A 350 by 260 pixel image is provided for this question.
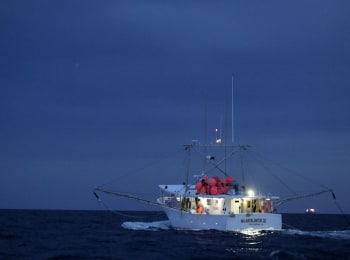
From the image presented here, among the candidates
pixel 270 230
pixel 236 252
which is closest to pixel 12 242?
pixel 236 252

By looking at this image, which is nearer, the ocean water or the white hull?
the ocean water

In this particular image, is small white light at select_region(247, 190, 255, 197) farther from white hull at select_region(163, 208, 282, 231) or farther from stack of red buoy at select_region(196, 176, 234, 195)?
white hull at select_region(163, 208, 282, 231)

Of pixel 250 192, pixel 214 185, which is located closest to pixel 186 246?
pixel 214 185

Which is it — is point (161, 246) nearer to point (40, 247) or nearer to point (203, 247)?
point (203, 247)

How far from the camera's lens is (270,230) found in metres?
56.7

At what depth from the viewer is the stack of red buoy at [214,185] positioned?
58438mm

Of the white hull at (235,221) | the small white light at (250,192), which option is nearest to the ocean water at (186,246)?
the white hull at (235,221)

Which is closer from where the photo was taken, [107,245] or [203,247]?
Answer: [203,247]

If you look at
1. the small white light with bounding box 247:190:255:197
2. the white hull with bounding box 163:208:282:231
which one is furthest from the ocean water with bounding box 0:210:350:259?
the small white light with bounding box 247:190:255:197

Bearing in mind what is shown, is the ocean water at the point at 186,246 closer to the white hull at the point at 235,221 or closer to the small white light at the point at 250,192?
the white hull at the point at 235,221

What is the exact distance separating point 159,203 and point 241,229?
34.1 feet

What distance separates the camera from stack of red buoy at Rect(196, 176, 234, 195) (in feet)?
192

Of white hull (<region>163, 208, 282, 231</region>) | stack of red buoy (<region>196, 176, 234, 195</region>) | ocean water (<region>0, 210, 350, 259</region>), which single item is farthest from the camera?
stack of red buoy (<region>196, 176, 234, 195</region>)

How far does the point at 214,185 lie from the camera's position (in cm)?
5856
